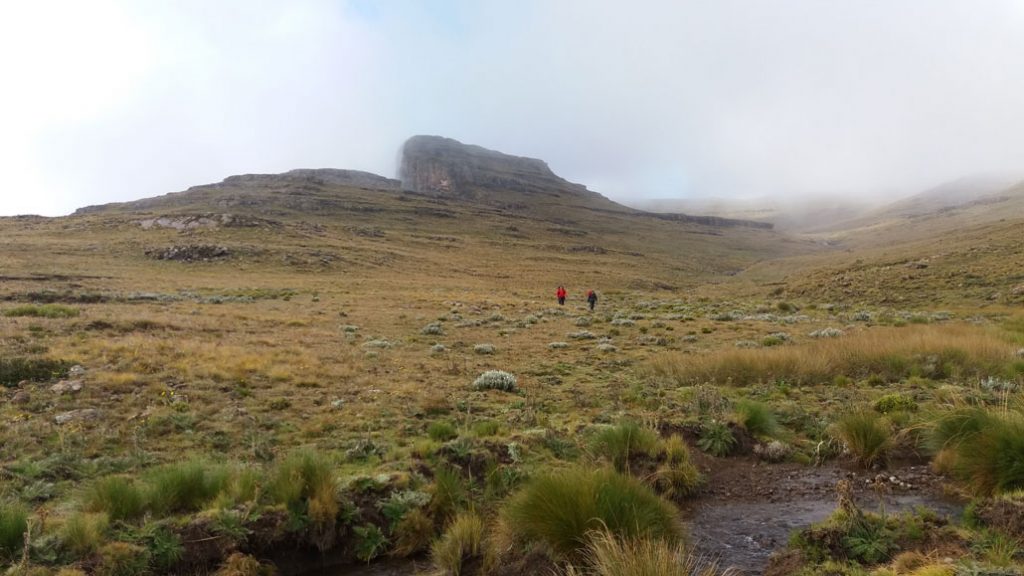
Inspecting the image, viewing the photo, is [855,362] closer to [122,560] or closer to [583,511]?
[583,511]

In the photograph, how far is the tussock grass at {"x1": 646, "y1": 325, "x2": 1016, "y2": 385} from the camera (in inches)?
512

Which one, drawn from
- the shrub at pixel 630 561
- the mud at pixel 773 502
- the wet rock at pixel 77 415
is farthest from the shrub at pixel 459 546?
the wet rock at pixel 77 415

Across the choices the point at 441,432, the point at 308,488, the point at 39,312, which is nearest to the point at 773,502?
the point at 441,432

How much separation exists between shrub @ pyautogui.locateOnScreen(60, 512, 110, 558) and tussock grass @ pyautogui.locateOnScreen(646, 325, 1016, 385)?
1111 cm

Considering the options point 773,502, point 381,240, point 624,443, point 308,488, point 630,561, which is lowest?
point 773,502

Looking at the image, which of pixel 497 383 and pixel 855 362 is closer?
pixel 497 383

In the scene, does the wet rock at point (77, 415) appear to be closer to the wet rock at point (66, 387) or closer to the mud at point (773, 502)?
the wet rock at point (66, 387)

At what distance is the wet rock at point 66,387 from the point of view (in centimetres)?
1127

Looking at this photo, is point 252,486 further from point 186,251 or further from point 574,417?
point 186,251

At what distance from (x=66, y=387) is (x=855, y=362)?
17556 mm

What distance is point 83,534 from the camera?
591cm

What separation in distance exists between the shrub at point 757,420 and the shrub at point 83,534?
29.9ft

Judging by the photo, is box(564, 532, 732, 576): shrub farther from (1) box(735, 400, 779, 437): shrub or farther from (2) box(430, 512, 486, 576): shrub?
(1) box(735, 400, 779, 437): shrub

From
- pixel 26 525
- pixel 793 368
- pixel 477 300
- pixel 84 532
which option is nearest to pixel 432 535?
pixel 84 532
